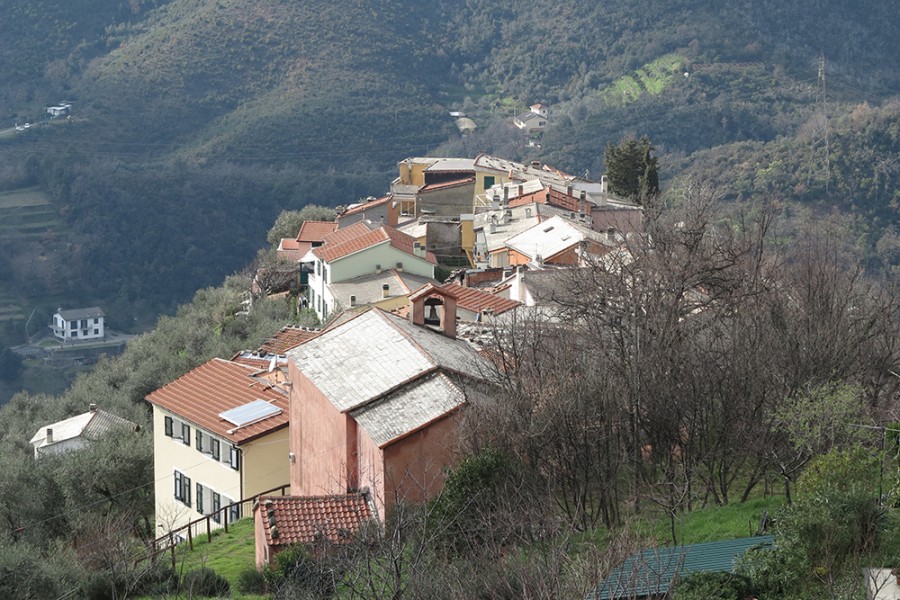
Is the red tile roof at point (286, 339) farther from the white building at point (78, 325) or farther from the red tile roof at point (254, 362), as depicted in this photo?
the white building at point (78, 325)

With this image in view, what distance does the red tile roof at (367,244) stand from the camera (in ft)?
152

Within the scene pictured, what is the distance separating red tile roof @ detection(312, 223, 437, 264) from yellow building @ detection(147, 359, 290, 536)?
1474cm

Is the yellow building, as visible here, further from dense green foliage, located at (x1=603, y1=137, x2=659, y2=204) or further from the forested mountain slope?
the forested mountain slope

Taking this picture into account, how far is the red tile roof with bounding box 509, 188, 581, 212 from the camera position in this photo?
186 ft

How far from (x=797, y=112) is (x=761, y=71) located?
42.0 feet

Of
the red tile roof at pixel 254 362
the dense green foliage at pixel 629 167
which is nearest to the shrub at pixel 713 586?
the red tile roof at pixel 254 362

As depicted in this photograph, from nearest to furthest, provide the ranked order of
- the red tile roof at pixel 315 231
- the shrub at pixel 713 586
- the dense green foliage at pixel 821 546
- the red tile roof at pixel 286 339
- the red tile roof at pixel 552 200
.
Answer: the shrub at pixel 713 586, the dense green foliage at pixel 821 546, the red tile roof at pixel 286 339, the red tile roof at pixel 552 200, the red tile roof at pixel 315 231

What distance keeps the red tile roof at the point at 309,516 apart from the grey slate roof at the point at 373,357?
156 centimetres

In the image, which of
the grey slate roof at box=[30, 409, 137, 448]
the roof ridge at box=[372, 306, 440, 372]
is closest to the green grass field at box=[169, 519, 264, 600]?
the roof ridge at box=[372, 306, 440, 372]

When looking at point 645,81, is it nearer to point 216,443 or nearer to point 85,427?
point 85,427

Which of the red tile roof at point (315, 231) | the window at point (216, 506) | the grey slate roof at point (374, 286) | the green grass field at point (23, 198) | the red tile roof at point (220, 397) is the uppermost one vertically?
the red tile roof at point (220, 397)

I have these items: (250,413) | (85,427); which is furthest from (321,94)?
(250,413)

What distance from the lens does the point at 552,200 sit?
57.3m

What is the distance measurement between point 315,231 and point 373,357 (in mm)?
35525
